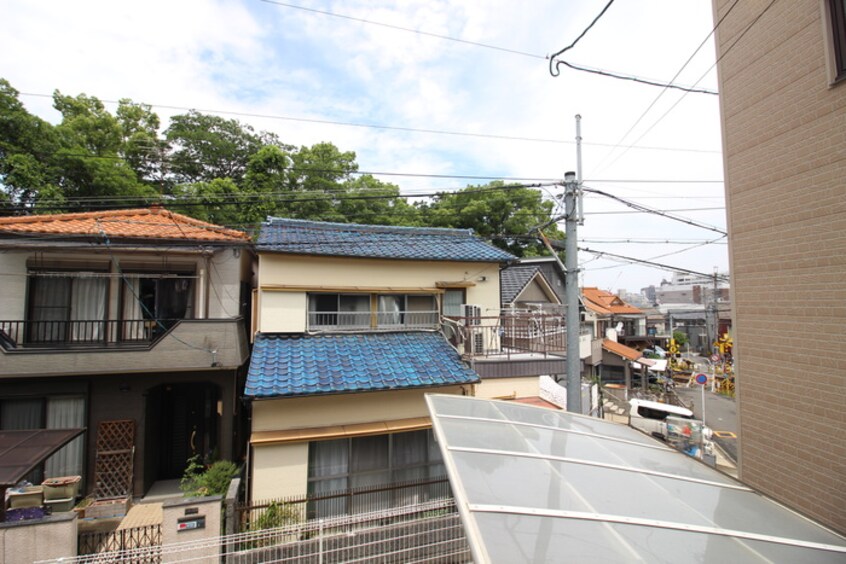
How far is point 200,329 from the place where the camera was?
8.54 meters

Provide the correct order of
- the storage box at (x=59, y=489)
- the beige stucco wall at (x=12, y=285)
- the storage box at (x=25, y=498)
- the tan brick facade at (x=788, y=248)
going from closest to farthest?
the tan brick facade at (x=788, y=248) → the storage box at (x=25, y=498) → the storage box at (x=59, y=489) → the beige stucco wall at (x=12, y=285)

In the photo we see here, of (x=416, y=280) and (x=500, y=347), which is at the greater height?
(x=416, y=280)

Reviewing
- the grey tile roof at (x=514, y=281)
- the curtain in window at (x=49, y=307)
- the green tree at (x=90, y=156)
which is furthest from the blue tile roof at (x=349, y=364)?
the green tree at (x=90, y=156)

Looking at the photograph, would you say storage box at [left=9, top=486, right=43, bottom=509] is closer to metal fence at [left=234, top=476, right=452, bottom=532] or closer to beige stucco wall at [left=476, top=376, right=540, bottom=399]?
metal fence at [left=234, top=476, right=452, bottom=532]

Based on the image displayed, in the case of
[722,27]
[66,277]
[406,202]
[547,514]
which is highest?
[406,202]

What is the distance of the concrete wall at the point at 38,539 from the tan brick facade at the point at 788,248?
9.56m

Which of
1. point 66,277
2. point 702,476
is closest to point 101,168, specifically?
point 66,277

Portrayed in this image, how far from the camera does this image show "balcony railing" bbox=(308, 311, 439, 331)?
31.8ft

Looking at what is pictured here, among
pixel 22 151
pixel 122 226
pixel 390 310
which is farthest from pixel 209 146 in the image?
pixel 390 310

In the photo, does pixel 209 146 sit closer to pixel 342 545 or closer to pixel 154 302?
pixel 154 302

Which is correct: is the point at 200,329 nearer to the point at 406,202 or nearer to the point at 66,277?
the point at 66,277

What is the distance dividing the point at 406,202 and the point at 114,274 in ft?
67.0

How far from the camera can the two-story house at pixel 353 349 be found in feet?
24.0

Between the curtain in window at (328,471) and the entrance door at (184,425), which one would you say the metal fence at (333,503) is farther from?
the entrance door at (184,425)
